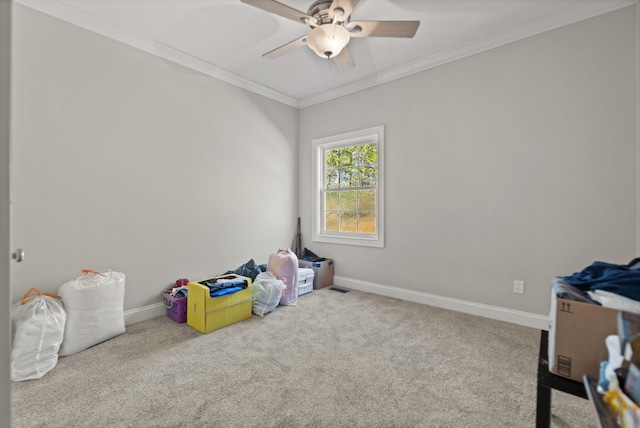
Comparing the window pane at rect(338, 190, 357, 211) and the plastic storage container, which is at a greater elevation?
the window pane at rect(338, 190, 357, 211)

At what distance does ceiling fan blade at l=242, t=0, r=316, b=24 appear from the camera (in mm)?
1868

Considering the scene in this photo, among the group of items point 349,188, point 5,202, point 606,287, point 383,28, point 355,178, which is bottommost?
point 606,287

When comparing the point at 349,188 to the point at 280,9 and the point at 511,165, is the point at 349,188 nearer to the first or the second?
the point at 511,165

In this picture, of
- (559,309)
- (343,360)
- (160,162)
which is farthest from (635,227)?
(160,162)

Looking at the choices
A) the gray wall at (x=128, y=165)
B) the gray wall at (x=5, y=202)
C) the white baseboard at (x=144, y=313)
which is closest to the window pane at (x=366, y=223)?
the gray wall at (x=128, y=165)

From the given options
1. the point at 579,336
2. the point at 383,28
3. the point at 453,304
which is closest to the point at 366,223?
the point at 453,304

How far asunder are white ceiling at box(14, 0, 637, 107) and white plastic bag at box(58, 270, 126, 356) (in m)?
2.13

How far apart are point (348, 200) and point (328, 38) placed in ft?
7.57

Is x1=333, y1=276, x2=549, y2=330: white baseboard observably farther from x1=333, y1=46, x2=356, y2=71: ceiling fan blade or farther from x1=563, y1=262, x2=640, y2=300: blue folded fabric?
x1=333, y1=46, x2=356, y2=71: ceiling fan blade

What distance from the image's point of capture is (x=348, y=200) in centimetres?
409

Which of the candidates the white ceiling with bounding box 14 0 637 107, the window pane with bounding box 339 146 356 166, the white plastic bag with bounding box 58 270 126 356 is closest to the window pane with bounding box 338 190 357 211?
the window pane with bounding box 339 146 356 166

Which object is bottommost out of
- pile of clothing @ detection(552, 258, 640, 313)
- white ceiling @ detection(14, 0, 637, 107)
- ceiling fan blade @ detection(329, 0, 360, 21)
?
pile of clothing @ detection(552, 258, 640, 313)

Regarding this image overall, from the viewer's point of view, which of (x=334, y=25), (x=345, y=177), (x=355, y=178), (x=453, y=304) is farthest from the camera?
(x=345, y=177)

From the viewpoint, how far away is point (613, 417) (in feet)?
2.65
